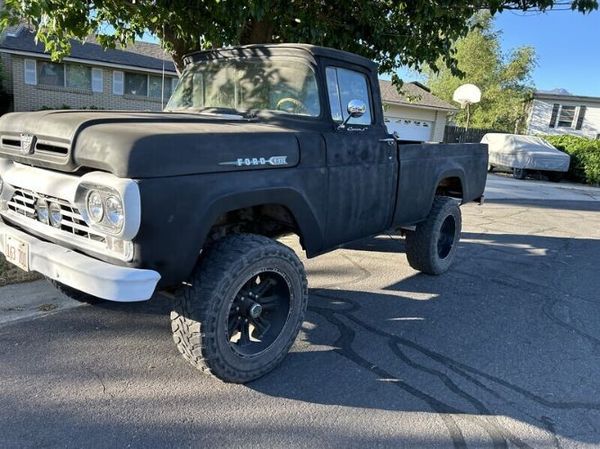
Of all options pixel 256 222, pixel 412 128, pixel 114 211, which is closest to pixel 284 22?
pixel 256 222

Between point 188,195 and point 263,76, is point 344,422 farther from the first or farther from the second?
point 263,76

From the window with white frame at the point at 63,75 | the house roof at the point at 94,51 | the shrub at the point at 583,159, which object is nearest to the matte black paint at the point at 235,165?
the house roof at the point at 94,51

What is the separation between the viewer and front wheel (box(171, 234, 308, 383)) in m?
2.87

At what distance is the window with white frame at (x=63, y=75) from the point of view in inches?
727

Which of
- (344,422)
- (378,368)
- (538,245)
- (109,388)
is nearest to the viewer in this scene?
(344,422)

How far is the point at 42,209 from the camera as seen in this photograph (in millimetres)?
3072

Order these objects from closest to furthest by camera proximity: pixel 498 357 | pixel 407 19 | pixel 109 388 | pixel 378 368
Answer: pixel 109 388 → pixel 378 368 → pixel 498 357 → pixel 407 19

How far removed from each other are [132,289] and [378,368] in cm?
187

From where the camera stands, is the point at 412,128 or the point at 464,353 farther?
the point at 412,128

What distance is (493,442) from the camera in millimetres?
2734

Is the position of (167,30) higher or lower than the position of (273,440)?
higher

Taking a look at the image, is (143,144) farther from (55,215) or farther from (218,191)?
(55,215)

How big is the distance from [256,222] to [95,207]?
1.25 m

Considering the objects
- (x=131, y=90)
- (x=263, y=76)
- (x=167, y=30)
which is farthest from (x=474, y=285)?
(x=131, y=90)
